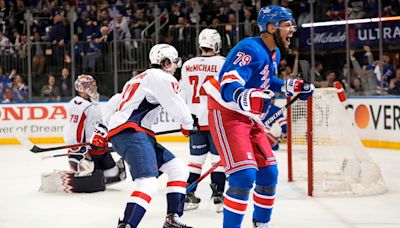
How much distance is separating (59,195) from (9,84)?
6226 millimetres

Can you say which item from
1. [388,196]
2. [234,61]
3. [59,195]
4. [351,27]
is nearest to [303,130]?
[388,196]

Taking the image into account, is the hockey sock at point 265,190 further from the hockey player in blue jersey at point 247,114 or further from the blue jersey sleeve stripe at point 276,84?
the blue jersey sleeve stripe at point 276,84

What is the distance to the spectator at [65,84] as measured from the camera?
12258 millimetres

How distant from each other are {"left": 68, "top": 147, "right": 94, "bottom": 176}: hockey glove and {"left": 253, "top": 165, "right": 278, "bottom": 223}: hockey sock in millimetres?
2582

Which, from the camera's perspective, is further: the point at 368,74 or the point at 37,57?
the point at 37,57

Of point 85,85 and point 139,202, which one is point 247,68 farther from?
point 85,85

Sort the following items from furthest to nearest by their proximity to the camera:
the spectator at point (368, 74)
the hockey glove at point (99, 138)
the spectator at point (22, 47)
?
the spectator at point (22, 47) < the spectator at point (368, 74) < the hockey glove at point (99, 138)

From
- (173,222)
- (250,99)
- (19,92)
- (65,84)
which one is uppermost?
(250,99)

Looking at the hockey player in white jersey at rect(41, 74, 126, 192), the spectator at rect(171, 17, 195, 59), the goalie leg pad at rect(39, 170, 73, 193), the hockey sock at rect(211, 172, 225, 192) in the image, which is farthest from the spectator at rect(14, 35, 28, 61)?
A: the hockey sock at rect(211, 172, 225, 192)

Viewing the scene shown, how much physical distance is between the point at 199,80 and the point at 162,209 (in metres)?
0.97

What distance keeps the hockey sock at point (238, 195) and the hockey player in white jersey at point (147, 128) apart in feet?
1.75

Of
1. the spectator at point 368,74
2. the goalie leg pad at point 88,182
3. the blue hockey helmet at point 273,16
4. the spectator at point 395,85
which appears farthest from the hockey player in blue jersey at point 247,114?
the spectator at point 368,74

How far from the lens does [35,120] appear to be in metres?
12.0

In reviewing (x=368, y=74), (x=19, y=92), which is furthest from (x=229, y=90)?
(x=19, y=92)
